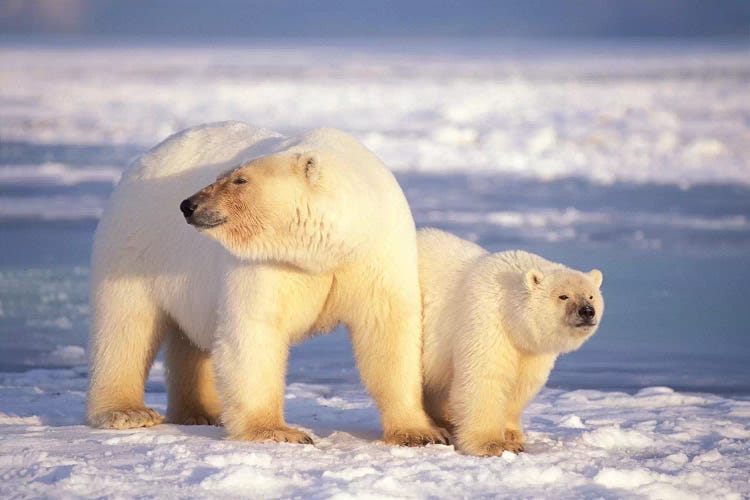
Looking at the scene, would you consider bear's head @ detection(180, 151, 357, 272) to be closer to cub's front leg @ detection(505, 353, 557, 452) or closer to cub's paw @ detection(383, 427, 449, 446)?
cub's paw @ detection(383, 427, 449, 446)

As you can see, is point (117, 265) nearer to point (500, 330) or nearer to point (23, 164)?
point (500, 330)

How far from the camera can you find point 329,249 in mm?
4480

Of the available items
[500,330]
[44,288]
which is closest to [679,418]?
[500,330]

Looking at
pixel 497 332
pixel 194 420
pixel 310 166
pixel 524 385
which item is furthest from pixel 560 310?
pixel 194 420

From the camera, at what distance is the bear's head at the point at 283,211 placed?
4449 millimetres

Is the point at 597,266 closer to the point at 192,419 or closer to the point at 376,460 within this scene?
the point at 192,419

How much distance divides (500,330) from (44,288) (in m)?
4.79

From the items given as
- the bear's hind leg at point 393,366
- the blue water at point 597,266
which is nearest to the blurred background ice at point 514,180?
the blue water at point 597,266

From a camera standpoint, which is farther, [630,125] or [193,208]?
[630,125]

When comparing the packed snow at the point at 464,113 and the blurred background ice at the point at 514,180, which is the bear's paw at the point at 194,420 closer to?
the blurred background ice at the point at 514,180

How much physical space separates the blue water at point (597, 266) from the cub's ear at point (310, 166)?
231 cm

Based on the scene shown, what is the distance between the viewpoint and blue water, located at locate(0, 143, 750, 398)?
689cm

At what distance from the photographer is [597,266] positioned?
9.21 meters

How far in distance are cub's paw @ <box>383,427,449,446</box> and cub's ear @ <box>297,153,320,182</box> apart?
1.07 metres
